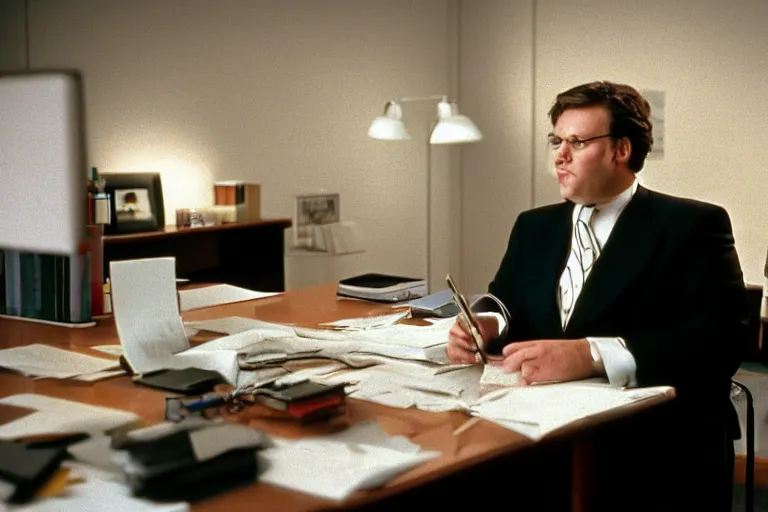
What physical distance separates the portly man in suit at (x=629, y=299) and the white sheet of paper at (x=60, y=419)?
0.73 meters

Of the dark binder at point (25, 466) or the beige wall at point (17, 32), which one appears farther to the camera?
the beige wall at point (17, 32)

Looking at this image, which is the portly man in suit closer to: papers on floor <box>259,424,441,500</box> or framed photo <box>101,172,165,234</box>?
papers on floor <box>259,424,441,500</box>

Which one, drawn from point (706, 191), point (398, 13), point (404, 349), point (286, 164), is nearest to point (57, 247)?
point (404, 349)

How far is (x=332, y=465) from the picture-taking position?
1.25m

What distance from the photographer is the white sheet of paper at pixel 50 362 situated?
1.82m

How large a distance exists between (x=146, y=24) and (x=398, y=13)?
1969 millimetres

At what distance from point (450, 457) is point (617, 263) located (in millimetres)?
828

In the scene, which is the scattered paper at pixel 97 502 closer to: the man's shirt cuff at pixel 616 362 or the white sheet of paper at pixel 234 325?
the man's shirt cuff at pixel 616 362

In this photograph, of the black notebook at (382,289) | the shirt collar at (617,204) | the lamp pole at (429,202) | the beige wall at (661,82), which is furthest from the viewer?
the lamp pole at (429,202)

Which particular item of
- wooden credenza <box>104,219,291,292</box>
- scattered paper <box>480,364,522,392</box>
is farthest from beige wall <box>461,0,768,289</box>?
scattered paper <box>480,364,522,392</box>

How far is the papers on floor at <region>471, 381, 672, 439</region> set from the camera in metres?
1.43

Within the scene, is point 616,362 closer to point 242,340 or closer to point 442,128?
point 242,340

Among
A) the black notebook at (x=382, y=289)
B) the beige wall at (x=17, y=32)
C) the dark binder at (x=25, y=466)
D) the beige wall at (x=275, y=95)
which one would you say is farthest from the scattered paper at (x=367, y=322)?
the beige wall at (x=17, y=32)

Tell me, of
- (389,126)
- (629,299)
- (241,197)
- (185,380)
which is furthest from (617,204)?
(241,197)
